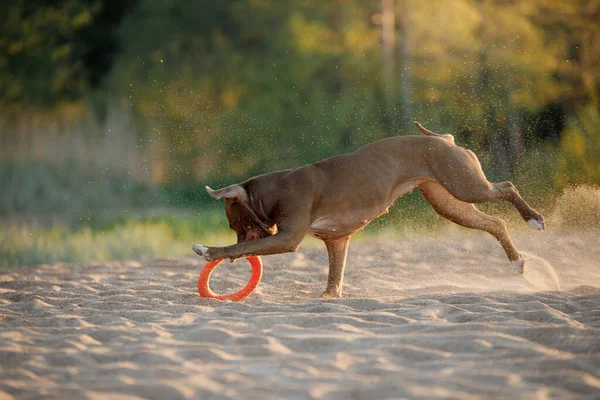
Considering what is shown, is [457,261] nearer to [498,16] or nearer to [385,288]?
[385,288]

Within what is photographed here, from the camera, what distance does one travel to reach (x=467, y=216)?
6793 millimetres

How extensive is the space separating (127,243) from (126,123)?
30.9 ft

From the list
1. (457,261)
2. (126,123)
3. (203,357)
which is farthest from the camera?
(126,123)

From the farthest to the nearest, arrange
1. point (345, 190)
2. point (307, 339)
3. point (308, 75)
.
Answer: point (308, 75) → point (345, 190) → point (307, 339)

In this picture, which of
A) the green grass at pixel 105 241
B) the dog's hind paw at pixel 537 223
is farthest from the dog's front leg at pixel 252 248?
the green grass at pixel 105 241

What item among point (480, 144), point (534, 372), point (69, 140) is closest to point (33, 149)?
point (69, 140)

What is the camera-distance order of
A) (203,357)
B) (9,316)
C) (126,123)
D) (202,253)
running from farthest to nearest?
(126,123) < (202,253) < (9,316) < (203,357)

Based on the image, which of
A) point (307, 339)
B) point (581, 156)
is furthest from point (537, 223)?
point (581, 156)

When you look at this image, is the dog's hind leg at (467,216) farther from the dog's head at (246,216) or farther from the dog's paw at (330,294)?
the dog's head at (246,216)

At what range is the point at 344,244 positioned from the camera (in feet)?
21.8

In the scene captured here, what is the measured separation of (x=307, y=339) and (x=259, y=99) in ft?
56.5

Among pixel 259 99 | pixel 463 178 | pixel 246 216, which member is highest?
pixel 259 99

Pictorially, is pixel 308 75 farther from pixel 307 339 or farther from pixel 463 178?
pixel 307 339

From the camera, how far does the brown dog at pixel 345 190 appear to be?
6164mm
